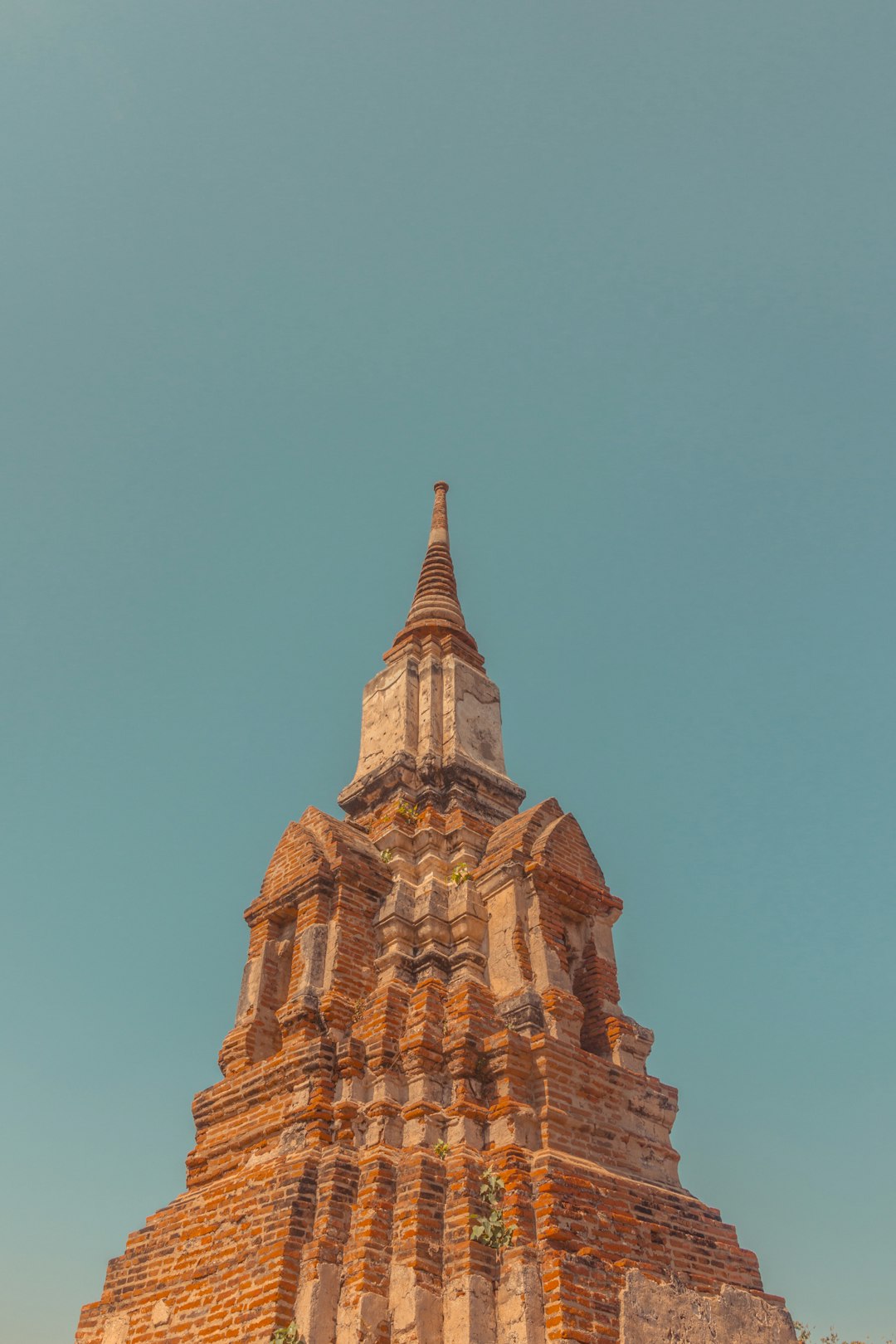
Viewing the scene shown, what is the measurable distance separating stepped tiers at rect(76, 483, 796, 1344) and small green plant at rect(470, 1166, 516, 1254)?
0.01m

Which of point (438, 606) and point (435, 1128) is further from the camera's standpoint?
point (438, 606)

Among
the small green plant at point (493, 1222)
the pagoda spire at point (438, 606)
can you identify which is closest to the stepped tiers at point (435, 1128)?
the small green plant at point (493, 1222)

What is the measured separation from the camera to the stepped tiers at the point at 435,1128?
20.8ft

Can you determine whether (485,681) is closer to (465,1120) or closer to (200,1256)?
(465,1120)

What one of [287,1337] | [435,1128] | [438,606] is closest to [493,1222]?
[435,1128]

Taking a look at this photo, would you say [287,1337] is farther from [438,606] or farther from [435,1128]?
[438,606]

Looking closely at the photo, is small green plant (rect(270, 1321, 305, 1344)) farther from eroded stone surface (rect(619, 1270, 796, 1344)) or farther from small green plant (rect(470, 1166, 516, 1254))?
eroded stone surface (rect(619, 1270, 796, 1344))

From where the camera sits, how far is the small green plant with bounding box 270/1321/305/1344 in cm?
621

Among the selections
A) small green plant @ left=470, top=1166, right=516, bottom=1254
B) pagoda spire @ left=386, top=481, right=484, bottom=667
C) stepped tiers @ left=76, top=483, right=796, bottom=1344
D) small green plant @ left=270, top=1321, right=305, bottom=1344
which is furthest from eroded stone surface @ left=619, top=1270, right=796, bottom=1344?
pagoda spire @ left=386, top=481, right=484, bottom=667

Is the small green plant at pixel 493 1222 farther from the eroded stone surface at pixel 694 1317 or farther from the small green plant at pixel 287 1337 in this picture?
the small green plant at pixel 287 1337

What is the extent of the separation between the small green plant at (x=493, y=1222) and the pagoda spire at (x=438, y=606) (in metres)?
6.98

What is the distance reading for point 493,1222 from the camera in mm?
6465

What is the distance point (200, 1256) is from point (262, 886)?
141 inches

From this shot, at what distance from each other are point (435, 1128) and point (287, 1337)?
5.30ft
